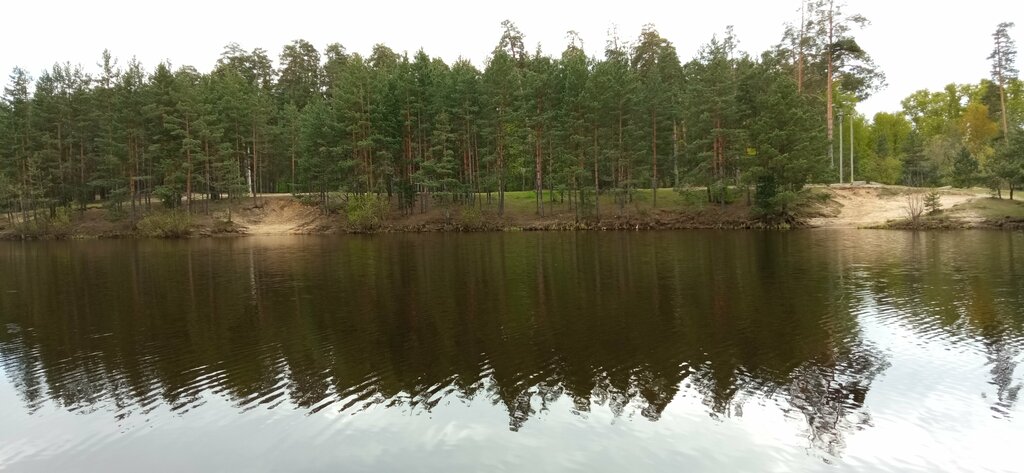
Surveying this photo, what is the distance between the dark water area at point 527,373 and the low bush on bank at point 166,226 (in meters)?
38.4

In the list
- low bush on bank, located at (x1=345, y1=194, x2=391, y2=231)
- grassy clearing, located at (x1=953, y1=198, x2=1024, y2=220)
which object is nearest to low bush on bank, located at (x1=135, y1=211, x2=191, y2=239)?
low bush on bank, located at (x1=345, y1=194, x2=391, y2=231)

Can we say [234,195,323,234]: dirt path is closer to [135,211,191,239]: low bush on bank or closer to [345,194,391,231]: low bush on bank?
[345,194,391,231]: low bush on bank

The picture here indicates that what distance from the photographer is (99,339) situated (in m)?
16.2

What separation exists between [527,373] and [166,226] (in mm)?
61879

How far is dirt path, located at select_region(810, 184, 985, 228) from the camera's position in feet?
170

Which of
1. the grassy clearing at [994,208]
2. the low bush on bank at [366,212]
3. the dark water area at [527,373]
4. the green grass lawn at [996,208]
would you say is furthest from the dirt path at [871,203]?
the low bush on bank at [366,212]

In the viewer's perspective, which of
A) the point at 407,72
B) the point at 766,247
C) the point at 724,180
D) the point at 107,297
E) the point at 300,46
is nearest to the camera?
the point at 107,297

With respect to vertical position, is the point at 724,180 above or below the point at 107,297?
above

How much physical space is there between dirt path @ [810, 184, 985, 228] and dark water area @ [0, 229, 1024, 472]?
92.8ft

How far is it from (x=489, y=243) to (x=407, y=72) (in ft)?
87.4

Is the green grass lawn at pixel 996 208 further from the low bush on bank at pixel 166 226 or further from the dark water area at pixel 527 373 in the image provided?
the low bush on bank at pixel 166 226

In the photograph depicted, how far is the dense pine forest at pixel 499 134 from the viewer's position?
182ft

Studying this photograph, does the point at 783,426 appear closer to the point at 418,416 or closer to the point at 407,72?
the point at 418,416

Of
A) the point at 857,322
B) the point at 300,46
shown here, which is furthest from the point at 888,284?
the point at 300,46
